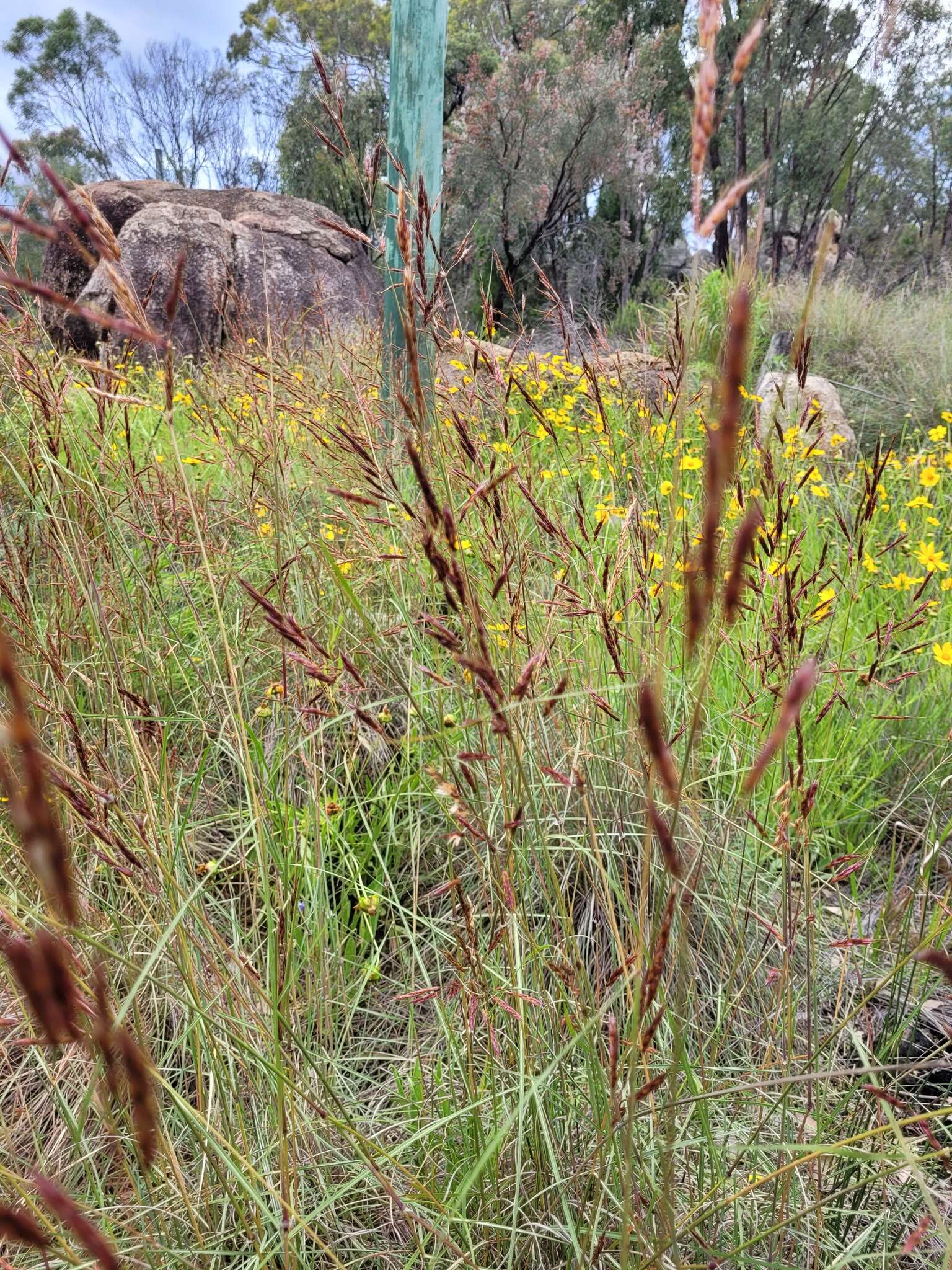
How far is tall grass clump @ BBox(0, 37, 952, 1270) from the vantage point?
0.57 m

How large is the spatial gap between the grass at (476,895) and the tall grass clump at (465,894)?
1cm

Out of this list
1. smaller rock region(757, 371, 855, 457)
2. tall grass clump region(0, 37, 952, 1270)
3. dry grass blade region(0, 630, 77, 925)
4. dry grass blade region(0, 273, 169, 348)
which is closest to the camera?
dry grass blade region(0, 630, 77, 925)

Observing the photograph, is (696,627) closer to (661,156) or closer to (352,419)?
(352,419)

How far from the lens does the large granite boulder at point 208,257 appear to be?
737 centimetres

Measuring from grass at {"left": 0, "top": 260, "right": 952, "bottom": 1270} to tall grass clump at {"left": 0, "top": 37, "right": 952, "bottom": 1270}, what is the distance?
11mm

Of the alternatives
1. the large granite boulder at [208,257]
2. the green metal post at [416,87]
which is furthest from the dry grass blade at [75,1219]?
the large granite boulder at [208,257]

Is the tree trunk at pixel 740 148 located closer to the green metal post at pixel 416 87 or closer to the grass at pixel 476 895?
the green metal post at pixel 416 87

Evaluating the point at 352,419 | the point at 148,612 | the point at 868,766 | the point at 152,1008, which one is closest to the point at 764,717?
the point at 868,766

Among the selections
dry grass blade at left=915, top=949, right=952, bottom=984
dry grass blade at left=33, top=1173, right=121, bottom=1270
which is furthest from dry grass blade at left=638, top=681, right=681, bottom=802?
dry grass blade at left=33, top=1173, right=121, bottom=1270

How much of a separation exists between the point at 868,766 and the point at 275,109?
79.5ft

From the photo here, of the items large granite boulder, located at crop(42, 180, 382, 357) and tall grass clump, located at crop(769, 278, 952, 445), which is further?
large granite boulder, located at crop(42, 180, 382, 357)

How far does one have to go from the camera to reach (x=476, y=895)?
1.38m

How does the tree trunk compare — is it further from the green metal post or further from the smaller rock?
the green metal post

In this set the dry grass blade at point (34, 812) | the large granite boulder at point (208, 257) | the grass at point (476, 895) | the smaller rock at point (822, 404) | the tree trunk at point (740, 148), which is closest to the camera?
the dry grass blade at point (34, 812)
